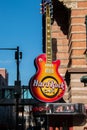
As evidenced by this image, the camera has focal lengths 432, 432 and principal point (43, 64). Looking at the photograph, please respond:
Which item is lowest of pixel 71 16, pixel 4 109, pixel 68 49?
pixel 4 109

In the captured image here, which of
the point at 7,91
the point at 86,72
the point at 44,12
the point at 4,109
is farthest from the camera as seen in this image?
the point at 4,109

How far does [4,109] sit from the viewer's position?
16262cm

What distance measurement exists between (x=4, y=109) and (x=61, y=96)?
133 m

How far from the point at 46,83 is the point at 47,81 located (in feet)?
0.70

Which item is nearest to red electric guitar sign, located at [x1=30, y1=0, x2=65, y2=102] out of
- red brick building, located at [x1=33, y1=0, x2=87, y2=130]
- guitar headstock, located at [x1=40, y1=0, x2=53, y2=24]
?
red brick building, located at [x1=33, y1=0, x2=87, y2=130]

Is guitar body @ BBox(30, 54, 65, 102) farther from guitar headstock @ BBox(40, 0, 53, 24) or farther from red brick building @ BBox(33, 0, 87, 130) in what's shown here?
guitar headstock @ BBox(40, 0, 53, 24)

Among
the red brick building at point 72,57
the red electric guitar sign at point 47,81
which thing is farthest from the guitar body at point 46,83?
the red brick building at point 72,57

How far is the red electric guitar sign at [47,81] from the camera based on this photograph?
31438mm

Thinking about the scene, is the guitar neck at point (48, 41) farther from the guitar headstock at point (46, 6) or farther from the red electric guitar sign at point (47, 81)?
the guitar headstock at point (46, 6)

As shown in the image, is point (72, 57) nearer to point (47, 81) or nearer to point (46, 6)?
point (47, 81)

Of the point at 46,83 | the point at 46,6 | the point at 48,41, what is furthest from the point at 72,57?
the point at 46,6

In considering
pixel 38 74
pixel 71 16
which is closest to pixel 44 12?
pixel 71 16

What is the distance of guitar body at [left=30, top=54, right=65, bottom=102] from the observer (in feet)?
103

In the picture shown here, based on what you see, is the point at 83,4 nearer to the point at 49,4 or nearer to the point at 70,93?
the point at 49,4
